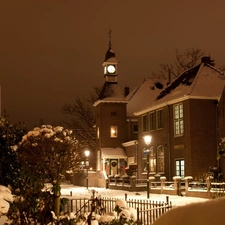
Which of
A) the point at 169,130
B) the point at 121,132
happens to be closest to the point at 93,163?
the point at 121,132

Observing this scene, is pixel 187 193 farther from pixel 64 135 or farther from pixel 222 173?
pixel 64 135

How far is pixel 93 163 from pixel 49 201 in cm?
6148

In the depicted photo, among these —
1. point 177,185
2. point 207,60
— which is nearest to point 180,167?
point 177,185

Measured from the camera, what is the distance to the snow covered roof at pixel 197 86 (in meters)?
36.8

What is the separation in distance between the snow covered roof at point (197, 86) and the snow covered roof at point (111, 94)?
1131cm

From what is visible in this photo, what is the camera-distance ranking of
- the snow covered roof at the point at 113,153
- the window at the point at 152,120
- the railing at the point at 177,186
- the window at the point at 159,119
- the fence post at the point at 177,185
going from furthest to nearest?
the snow covered roof at the point at 113,153
the window at the point at 152,120
the window at the point at 159,119
the fence post at the point at 177,185
the railing at the point at 177,186

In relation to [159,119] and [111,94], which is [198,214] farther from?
[111,94]

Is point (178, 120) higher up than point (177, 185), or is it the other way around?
point (178, 120)

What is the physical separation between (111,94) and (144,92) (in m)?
4.88

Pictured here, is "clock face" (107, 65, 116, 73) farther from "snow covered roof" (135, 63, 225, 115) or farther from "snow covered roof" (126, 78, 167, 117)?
"snow covered roof" (135, 63, 225, 115)

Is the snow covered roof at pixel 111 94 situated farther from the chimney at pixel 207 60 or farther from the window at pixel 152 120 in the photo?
the chimney at pixel 207 60

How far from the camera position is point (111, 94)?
176 feet

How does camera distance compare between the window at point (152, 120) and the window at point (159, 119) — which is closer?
the window at point (159, 119)

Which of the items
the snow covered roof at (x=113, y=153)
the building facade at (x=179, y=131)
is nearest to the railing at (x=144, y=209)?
the building facade at (x=179, y=131)
